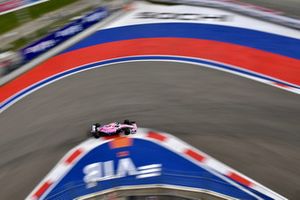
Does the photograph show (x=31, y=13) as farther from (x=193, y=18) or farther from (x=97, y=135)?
(x=97, y=135)

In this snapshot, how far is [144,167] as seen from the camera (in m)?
12.3

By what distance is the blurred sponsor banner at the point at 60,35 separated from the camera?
2003 centimetres

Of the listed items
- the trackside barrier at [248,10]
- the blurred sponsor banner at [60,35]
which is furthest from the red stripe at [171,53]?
the trackside barrier at [248,10]

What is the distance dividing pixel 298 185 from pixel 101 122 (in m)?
7.70

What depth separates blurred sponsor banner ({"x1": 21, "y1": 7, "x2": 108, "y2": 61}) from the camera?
20.0m

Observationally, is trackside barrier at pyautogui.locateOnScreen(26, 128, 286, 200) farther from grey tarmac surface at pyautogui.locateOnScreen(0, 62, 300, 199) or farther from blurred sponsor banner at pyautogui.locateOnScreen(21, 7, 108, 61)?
blurred sponsor banner at pyautogui.locateOnScreen(21, 7, 108, 61)

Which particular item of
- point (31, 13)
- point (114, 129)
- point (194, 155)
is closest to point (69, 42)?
point (31, 13)

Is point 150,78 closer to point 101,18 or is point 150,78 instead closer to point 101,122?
point 101,122

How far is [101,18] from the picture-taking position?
78.1 ft

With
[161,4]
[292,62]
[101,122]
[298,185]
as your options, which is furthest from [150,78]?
[161,4]

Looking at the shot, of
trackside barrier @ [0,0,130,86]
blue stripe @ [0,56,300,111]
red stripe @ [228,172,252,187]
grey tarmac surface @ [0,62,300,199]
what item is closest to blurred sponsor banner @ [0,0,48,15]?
trackside barrier @ [0,0,130,86]

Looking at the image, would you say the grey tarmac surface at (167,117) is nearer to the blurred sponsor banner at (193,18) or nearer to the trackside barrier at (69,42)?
the trackside barrier at (69,42)

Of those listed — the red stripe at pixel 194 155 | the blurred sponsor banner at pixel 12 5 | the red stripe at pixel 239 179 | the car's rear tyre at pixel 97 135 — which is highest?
the blurred sponsor banner at pixel 12 5

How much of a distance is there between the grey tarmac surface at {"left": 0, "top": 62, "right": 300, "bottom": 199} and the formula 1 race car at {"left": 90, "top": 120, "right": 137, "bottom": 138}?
665 mm
